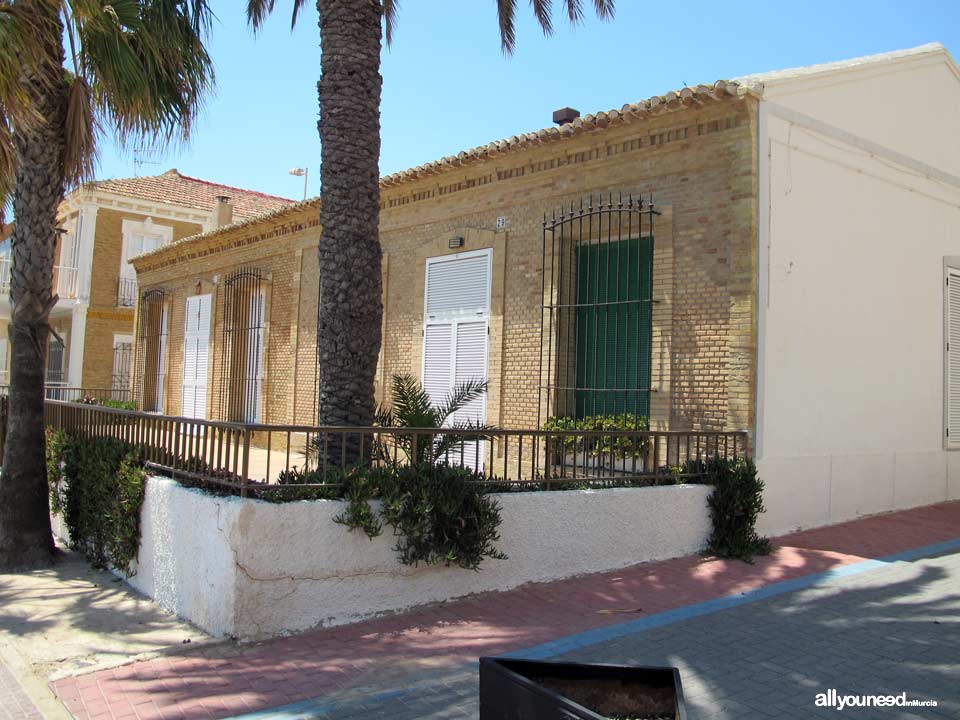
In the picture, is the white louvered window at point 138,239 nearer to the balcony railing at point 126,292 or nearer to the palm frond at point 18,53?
the balcony railing at point 126,292

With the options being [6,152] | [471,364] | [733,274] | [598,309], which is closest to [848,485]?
[733,274]

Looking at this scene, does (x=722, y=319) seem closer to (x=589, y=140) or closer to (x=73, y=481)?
(x=589, y=140)

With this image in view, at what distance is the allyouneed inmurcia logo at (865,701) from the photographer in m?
4.10

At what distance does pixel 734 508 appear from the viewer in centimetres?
756

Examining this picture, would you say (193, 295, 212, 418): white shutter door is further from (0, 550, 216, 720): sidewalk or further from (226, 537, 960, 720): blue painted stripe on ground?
(226, 537, 960, 720): blue painted stripe on ground

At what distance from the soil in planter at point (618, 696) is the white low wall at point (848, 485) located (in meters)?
5.84

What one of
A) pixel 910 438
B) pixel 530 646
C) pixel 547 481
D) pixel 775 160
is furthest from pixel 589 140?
pixel 530 646

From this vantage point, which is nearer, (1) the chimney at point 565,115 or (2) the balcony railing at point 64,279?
(1) the chimney at point 565,115

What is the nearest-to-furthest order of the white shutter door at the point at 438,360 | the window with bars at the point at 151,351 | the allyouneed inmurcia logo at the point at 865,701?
the allyouneed inmurcia logo at the point at 865,701
the white shutter door at the point at 438,360
the window with bars at the point at 151,351

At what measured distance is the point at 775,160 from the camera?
27.2 feet

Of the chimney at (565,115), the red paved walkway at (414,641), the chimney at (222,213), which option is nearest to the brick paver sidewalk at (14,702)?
the red paved walkway at (414,641)

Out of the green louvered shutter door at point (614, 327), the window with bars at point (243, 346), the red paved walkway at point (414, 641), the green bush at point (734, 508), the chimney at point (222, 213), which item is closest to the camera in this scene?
the red paved walkway at point (414, 641)

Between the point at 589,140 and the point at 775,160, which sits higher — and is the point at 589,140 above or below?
above

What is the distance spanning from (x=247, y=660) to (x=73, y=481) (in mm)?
4218
